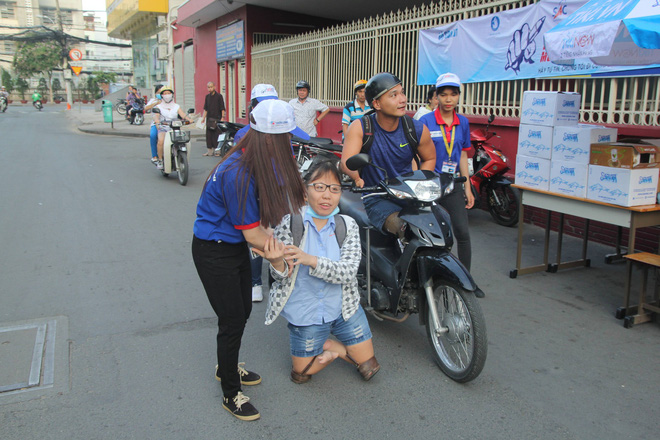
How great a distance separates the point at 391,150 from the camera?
4191 mm

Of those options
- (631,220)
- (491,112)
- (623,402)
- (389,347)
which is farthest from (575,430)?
(491,112)

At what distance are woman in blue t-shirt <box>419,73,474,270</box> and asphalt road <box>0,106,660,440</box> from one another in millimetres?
678

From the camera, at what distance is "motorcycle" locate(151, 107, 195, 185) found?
34.5 ft

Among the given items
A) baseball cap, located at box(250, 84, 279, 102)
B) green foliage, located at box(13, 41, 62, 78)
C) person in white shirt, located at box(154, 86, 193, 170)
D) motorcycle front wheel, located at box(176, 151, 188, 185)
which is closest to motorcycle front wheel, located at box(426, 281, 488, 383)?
baseball cap, located at box(250, 84, 279, 102)

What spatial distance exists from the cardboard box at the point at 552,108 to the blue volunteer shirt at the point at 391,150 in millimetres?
1502

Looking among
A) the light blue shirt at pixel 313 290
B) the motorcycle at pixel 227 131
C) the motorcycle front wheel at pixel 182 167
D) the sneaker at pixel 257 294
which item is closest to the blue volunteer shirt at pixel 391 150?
the light blue shirt at pixel 313 290

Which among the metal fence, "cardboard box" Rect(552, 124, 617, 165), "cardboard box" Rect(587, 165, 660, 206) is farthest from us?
the metal fence

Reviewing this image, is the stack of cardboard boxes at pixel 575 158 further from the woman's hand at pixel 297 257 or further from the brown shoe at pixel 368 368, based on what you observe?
the woman's hand at pixel 297 257

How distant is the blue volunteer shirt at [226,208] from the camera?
9.00 feet

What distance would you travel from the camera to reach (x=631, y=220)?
14.4 ft

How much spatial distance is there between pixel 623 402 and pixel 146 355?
118 inches

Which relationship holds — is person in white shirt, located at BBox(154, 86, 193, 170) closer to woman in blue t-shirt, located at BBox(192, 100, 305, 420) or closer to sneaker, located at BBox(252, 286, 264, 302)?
sneaker, located at BBox(252, 286, 264, 302)

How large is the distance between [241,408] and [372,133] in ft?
6.91

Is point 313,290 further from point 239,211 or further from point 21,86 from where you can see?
point 21,86
